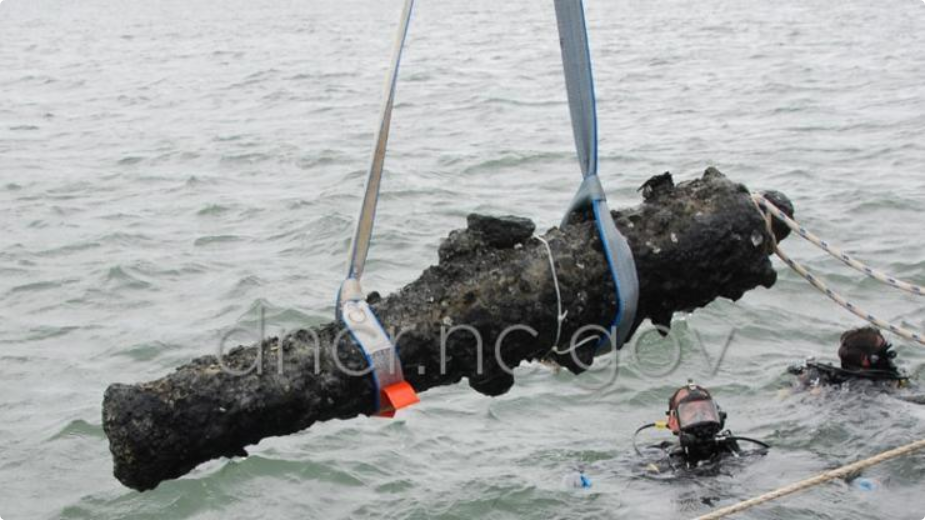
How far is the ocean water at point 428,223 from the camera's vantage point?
7.55 meters

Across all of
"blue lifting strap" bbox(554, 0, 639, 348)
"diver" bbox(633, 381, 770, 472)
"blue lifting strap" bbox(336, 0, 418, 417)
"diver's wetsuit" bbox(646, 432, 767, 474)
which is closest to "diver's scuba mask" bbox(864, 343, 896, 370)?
"diver" bbox(633, 381, 770, 472)

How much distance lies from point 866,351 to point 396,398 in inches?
216

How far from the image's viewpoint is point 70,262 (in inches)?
470

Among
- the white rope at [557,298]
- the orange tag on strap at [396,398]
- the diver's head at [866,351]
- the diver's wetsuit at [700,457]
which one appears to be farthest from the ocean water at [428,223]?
the orange tag on strap at [396,398]

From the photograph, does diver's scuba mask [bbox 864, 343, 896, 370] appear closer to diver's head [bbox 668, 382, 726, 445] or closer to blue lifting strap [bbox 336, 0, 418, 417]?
diver's head [bbox 668, 382, 726, 445]

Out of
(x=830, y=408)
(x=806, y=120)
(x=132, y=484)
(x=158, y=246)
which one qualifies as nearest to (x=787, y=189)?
(x=806, y=120)

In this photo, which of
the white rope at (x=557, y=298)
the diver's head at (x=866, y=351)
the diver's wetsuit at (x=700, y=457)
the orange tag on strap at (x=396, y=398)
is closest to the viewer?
the orange tag on strap at (x=396, y=398)

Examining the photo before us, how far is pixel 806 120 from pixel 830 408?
10.00 meters

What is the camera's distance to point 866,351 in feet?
26.7

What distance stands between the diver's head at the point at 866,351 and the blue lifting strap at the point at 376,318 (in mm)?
5343

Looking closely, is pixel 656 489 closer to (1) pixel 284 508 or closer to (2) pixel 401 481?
(2) pixel 401 481

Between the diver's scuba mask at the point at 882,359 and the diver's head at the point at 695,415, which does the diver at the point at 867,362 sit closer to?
the diver's scuba mask at the point at 882,359

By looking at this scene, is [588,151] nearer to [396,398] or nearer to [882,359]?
[396,398]

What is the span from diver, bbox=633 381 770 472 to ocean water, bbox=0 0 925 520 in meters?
0.16
